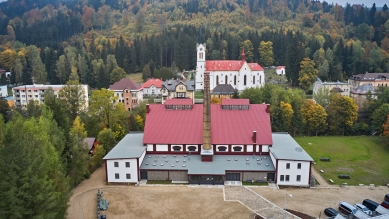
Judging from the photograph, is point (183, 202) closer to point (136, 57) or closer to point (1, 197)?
point (1, 197)

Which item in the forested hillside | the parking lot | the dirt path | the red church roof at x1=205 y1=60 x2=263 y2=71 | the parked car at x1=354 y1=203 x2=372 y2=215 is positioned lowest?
the parking lot

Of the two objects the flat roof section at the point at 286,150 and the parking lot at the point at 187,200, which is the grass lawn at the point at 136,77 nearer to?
the flat roof section at the point at 286,150

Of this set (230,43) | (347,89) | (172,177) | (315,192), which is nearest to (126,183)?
(172,177)

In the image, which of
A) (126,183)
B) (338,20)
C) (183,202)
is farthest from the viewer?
(338,20)

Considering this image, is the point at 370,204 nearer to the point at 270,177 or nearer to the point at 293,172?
the point at 293,172

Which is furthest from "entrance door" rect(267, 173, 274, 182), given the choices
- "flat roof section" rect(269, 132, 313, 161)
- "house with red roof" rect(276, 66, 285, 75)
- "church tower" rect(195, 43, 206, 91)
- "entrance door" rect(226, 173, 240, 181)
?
"house with red roof" rect(276, 66, 285, 75)

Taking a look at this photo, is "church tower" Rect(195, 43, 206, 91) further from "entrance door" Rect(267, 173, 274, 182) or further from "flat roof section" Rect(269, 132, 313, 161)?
"entrance door" Rect(267, 173, 274, 182)

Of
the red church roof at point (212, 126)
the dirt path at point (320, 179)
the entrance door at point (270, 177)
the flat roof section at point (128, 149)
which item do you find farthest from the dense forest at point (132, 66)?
the entrance door at point (270, 177)
